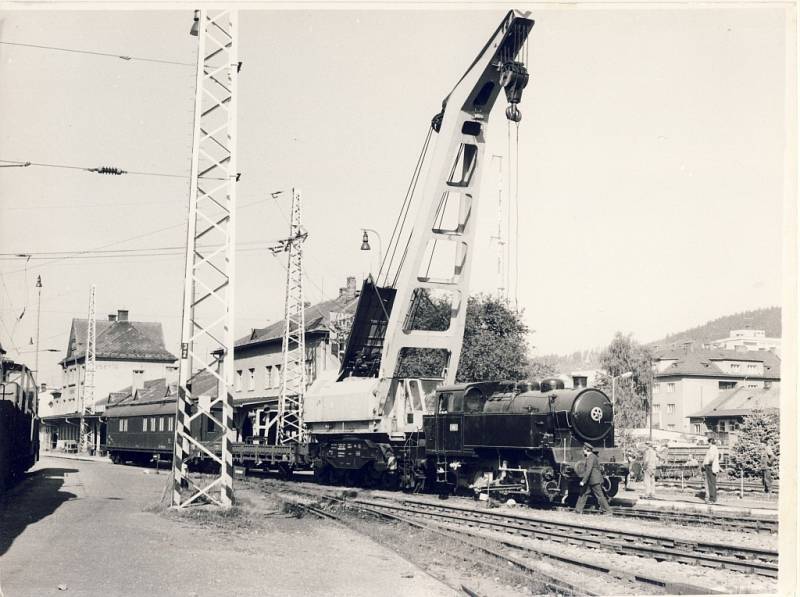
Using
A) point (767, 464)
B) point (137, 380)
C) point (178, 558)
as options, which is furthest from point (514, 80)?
point (137, 380)

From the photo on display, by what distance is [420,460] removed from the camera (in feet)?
65.1

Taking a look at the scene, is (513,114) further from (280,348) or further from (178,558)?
(280,348)

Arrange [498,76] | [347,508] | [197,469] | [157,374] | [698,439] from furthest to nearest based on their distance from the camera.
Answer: [157,374], [698,439], [197,469], [498,76], [347,508]

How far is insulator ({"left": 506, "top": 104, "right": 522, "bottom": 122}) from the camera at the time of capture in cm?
1670

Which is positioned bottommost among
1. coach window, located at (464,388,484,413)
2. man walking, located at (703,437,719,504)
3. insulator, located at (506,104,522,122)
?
man walking, located at (703,437,719,504)

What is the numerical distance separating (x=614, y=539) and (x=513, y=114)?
8.93m

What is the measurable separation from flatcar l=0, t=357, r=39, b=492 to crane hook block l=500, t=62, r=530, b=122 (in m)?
12.1

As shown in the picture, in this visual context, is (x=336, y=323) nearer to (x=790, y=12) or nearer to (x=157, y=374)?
(x=790, y=12)

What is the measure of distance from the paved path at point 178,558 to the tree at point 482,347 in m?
17.8

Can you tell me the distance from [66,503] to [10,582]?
7.25m

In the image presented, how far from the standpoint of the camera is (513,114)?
1675 centimetres

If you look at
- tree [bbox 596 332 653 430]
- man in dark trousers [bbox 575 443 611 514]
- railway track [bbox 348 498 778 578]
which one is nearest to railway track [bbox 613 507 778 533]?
man in dark trousers [bbox 575 443 611 514]

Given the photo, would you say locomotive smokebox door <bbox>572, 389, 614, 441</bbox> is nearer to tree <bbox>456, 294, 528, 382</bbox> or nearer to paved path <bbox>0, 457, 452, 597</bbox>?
paved path <bbox>0, 457, 452, 597</bbox>

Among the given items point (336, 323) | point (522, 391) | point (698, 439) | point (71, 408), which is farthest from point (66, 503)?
point (71, 408)
